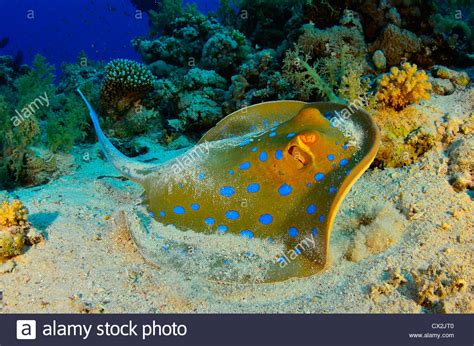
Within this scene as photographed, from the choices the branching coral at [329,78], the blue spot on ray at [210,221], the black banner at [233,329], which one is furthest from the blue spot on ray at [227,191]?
the branching coral at [329,78]

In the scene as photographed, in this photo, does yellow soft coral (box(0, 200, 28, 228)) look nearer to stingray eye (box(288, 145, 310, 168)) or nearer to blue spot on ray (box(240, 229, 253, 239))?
blue spot on ray (box(240, 229, 253, 239))

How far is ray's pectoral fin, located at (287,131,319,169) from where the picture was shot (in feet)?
10.5

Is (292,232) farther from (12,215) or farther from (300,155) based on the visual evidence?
Answer: (12,215)

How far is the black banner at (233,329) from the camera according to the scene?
2750 millimetres

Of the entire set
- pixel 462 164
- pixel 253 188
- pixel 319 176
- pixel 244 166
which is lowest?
pixel 462 164

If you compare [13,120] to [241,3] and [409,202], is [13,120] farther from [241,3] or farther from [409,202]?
[241,3]

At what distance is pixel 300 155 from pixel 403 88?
277cm

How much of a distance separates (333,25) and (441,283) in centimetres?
593

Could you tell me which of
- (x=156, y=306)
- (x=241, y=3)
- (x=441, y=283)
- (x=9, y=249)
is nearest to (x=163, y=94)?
(x=241, y=3)

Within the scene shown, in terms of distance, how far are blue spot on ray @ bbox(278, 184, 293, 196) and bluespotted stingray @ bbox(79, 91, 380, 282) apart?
0.03 ft

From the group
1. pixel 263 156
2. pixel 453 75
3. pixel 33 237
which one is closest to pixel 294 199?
pixel 263 156

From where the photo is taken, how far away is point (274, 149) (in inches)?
136

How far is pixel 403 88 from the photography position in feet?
16.3

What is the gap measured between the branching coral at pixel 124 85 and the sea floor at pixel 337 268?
498 cm
